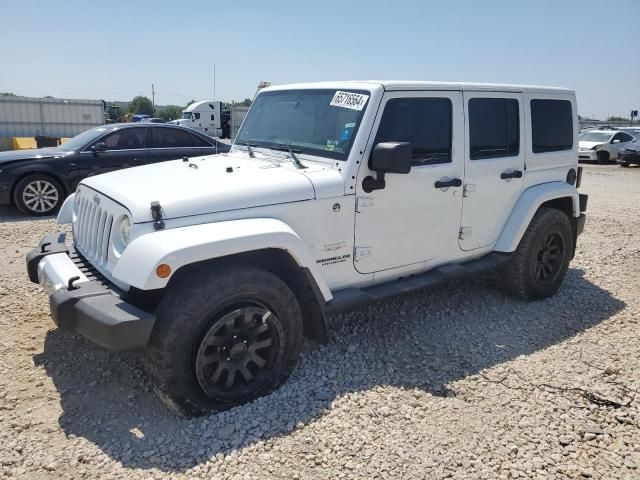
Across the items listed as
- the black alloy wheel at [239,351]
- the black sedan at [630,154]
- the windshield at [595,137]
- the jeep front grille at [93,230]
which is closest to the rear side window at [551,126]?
the black alloy wheel at [239,351]

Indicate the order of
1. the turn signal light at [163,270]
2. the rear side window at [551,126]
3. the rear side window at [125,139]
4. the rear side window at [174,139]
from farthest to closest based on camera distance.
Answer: the rear side window at [174,139] < the rear side window at [125,139] < the rear side window at [551,126] < the turn signal light at [163,270]

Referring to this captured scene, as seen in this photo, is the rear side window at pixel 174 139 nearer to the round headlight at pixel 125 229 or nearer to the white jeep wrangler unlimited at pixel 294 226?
the white jeep wrangler unlimited at pixel 294 226

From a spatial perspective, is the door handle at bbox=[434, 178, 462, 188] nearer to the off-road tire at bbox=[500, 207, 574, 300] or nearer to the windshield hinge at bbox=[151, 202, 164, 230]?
the off-road tire at bbox=[500, 207, 574, 300]

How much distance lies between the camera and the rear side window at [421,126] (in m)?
3.70

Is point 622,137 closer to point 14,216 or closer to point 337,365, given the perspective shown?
point 14,216

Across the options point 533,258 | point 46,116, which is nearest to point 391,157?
point 533,258

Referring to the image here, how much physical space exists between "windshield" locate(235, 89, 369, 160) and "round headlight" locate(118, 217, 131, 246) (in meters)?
1.38

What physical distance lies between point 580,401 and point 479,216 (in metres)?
1.66

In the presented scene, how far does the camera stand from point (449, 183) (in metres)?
4.05

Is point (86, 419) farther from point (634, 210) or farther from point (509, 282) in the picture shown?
point (634, 210)

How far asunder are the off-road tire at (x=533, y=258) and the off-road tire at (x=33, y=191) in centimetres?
714

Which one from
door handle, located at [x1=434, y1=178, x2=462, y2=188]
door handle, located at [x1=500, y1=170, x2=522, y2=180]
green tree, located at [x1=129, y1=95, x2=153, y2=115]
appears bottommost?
door handle, located at [x1=434, y1=178, x2=462, y2=188]

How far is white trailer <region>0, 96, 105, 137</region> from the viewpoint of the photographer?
65.8 ft

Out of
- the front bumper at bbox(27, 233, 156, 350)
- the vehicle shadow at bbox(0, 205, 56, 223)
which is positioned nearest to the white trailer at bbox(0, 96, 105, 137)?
the vehicle shadow at bbox(0, 205, 56, 223)
